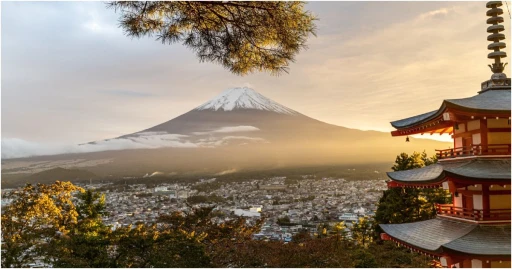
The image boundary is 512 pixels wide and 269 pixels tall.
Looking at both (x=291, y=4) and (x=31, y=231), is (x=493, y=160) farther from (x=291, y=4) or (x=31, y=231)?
(x=31, y=231)

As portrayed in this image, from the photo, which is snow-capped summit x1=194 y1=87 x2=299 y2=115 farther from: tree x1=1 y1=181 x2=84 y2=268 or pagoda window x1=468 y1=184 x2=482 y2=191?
pagoda window x1=468 y1=184 x2=482 y2=191

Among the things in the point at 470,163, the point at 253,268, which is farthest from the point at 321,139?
the point at 470,163

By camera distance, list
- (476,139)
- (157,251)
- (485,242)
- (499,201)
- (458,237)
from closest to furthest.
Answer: (485,242)
(458,237)
(499,201)
(476,139)
(157,251)

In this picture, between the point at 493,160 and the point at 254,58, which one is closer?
the point at 254,58

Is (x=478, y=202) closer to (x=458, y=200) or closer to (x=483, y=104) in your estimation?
(x=458, y=200)

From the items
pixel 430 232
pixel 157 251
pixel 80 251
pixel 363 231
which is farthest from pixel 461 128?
pixel 363 231

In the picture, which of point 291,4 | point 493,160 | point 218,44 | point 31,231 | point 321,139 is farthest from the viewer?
point 321,139
